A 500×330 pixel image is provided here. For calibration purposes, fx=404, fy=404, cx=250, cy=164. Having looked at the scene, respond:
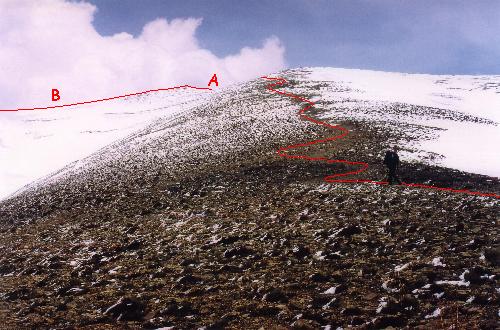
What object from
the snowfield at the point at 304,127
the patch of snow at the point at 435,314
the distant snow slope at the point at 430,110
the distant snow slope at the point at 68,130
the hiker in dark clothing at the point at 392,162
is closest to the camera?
the patch of snow at the point at 435,314

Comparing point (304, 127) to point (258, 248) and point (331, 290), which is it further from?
point (331, 290)

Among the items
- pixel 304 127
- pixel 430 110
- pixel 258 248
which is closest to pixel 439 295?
pixel 258 248

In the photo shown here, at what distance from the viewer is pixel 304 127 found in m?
36.9

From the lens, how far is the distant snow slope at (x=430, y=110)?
27.2 m

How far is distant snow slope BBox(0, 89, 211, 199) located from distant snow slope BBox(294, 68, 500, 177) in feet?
102

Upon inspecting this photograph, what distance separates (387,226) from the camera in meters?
12.1

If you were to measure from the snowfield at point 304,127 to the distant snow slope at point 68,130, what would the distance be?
606mm

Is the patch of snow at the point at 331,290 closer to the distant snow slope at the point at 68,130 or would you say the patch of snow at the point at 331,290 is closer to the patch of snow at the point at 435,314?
the patch of snow at the point at 435,314

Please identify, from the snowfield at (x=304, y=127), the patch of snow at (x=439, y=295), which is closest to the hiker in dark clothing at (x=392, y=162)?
the snowfield at (x=304, y=127)

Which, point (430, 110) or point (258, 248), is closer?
point (258, 248)

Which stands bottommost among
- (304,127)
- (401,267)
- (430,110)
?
(401,267)

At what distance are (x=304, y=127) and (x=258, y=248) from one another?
2632 centimetres

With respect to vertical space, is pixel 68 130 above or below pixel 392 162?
above

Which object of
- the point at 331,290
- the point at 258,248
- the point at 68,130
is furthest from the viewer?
the point at 68,130
